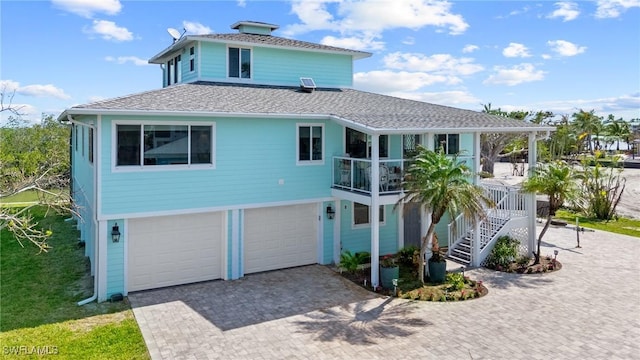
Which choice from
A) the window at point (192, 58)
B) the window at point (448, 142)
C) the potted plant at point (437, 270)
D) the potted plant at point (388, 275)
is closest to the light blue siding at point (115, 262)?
the potted plant at point (388, 275)

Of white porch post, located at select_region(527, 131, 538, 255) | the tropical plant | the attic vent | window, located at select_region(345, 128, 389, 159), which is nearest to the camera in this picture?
window, located at select_region(345, 128, 389, 159)

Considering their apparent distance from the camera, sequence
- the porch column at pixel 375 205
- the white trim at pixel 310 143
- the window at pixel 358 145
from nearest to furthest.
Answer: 1. the porch column at pixel 375 205
2. the white trim at pixel 310 143
3. the window at pixel 358 145

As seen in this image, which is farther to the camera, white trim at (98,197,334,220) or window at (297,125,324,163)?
window at (297,125,324,163)

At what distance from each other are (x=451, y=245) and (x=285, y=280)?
260 inches

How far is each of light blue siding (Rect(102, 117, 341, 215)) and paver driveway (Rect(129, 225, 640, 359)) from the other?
101 inches

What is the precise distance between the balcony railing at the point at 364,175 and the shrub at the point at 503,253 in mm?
4273

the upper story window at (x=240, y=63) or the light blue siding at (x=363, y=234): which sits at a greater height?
the upper story window at (x=240, y=63)

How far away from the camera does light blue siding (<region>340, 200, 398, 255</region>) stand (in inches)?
619

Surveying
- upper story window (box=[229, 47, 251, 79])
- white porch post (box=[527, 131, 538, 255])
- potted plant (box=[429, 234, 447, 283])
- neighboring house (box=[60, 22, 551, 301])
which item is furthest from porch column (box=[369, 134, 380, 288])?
upper story window (box=[229, 47, 251, 79])

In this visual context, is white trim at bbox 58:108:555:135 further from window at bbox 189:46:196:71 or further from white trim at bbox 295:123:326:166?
window at bbox 189:46:196:71

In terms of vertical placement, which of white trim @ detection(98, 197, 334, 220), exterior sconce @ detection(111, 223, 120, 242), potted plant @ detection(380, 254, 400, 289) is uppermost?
white trim @ detection(98, 197, 334, 220)

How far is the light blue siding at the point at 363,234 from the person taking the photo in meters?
15.7

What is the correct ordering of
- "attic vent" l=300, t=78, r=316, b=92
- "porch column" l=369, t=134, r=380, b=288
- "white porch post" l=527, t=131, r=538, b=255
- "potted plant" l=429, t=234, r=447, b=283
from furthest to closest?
"attic vent" l=300, t=78, r=316, b=92 < "white porch post" l=527, t=131, r=538, b=255 < "potted plant" l=429, t=234, r=447, b=283 < "porch column" l=369, t=134, r=380, b=288

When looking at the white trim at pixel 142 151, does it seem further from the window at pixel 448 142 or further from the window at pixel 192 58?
the window at pixel 448 142
